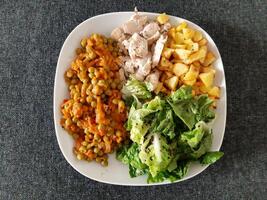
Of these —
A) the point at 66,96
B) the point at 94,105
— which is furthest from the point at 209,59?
the point at 66,96

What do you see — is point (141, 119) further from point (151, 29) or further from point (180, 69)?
point (151, 29)

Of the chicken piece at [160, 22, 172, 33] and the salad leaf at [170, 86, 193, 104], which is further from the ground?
the chicken piece at [160, 22, 172, 33]

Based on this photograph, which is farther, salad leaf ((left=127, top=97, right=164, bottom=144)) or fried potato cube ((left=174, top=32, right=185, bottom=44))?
fried potato cube ((left=174, top=32, right=185, bottom=44))

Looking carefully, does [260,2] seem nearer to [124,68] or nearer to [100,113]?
[124,68]

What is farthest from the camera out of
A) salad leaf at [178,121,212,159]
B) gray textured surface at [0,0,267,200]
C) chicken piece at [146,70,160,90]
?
gray textured surface at [0,0,267,200]

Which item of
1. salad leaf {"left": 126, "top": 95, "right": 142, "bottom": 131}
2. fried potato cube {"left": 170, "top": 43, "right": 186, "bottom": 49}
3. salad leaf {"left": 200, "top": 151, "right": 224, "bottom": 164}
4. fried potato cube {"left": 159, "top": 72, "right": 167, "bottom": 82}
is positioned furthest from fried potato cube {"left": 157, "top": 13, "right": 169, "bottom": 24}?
salad leaf {"left": 200, "top": 151, "right": 224, "bottom": 164}

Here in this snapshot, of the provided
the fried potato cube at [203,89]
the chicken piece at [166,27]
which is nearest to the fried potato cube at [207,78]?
the fried potato cube at [203,89]

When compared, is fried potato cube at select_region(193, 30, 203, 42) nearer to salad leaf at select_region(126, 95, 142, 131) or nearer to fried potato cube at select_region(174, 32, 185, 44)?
fried potato cube at select_region(174, 32, 185, 44)

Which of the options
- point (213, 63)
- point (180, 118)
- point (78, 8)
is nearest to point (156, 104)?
point (180, 118)
